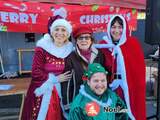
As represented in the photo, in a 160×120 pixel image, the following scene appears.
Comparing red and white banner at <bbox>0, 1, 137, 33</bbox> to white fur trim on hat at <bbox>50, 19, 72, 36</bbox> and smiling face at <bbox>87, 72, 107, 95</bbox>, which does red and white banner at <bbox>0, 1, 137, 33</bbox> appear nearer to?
white fur trim on hat at <bbox>50, 19, 72, 36</bbox>

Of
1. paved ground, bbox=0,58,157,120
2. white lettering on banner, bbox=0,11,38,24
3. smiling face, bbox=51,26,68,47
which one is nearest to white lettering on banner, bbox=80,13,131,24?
white lettering on banner, bbox=0,11,38,24

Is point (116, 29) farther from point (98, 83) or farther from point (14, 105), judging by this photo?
point (14, 105)

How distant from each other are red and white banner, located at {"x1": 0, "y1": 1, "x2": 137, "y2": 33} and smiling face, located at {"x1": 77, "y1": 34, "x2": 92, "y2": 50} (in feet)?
15.0

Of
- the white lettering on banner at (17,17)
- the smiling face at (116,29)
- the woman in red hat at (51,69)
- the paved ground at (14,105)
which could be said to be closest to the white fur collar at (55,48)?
the woman in red hat at (51,69)

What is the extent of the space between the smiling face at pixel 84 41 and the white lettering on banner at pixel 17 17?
15.6 feet

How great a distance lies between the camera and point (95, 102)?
2980 mm

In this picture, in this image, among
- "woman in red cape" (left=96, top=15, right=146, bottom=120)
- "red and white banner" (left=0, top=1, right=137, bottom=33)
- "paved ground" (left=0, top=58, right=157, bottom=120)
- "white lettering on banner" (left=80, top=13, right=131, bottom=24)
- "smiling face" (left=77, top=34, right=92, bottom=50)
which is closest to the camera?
"smiling face" (left=77, top=34, right=92, bottom=50)

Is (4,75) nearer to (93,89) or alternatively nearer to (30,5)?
(30,5)

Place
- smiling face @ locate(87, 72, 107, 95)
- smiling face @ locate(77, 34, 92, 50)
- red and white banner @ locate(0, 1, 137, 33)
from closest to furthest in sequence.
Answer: smiling face @ locate(87, 72, 107, 95) < smiling face @ locate(77, 34, 92, 50) < red and white banner @ locate(0, 1, 137, 33)

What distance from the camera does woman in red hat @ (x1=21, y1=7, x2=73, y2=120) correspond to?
12.2 ft

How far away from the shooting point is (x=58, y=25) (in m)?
3.70

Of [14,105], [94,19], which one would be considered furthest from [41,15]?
[14,105]

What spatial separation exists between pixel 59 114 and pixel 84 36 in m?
0.88

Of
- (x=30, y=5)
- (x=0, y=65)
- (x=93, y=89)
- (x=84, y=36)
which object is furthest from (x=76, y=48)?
(x=0, y=65)
